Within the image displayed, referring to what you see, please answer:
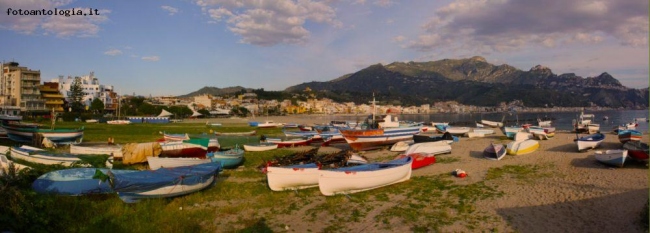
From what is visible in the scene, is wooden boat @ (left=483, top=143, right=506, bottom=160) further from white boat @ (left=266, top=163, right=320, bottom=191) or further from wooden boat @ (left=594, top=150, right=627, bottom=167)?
white boat @ (left=266, top=163, right=320, bottom=191)

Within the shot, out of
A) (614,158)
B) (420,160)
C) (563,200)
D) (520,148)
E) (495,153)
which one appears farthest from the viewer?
(520,148)

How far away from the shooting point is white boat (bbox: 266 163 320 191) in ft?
48.2

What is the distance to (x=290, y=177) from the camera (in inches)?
583

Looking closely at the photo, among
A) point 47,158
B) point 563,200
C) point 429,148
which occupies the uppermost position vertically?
point 47,158

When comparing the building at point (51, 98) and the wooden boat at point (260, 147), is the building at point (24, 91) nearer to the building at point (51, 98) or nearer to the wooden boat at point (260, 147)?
the building at point (51, 98)

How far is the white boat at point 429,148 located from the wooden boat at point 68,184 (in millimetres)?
16957

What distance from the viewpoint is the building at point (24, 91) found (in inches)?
3142

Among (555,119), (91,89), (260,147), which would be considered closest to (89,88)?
(91,89)

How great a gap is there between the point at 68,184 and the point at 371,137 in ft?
70.4

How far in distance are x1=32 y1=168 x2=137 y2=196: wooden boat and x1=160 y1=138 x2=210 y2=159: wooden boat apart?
7517 millimetres

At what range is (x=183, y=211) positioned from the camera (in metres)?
12.0

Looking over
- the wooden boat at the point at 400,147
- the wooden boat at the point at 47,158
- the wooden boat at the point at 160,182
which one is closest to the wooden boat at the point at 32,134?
the wooden boat at the point at 47,158

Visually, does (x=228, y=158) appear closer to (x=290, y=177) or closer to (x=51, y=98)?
(x=290, y=177)

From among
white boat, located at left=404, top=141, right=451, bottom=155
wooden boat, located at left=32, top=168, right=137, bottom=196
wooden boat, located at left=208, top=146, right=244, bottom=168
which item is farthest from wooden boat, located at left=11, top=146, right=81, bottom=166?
Answer: white boat, located at left=404, top=141, right=451, bottom=155
